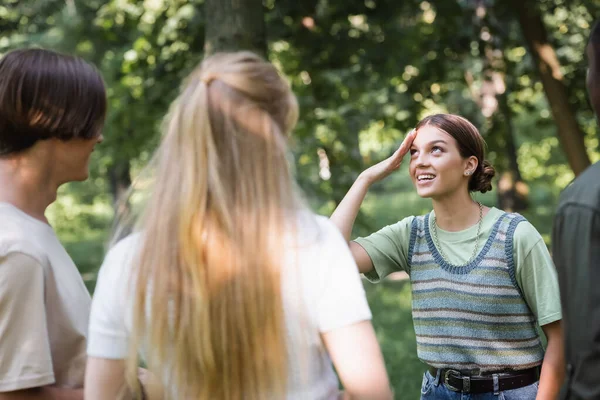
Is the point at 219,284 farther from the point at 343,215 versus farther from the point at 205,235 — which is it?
the point at 343,215

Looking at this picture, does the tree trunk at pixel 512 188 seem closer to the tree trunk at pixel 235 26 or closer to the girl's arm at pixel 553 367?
the tree trunk at pixel 235 26

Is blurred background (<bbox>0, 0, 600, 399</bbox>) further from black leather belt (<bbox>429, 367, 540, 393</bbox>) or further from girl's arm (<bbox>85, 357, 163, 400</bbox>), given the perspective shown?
girl's arm (<bbox>85, 357, 163, 400</bbox>)

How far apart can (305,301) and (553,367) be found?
124cm

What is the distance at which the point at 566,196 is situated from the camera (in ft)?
5.70

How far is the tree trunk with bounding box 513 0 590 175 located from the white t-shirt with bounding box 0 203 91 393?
6.53 metres

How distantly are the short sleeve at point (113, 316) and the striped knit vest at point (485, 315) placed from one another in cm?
138

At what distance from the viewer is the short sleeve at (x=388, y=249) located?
295 cm

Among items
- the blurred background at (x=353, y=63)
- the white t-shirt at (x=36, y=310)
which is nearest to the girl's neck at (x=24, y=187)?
the white t-shirt at (x=36, y=310)

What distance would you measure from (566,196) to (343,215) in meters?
1.08

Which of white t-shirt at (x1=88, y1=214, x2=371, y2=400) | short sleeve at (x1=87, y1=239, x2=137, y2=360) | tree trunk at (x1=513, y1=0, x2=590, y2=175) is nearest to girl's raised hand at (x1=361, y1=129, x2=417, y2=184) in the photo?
white t-shirt at (x1=88, y1=214, x2=371, y2=400)

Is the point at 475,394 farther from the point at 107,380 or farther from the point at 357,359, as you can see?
the point at 107,380

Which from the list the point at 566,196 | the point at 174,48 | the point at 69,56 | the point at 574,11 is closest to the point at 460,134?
the point at 566,196

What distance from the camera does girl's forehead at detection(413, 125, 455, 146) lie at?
9.57ft

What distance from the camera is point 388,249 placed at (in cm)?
296
